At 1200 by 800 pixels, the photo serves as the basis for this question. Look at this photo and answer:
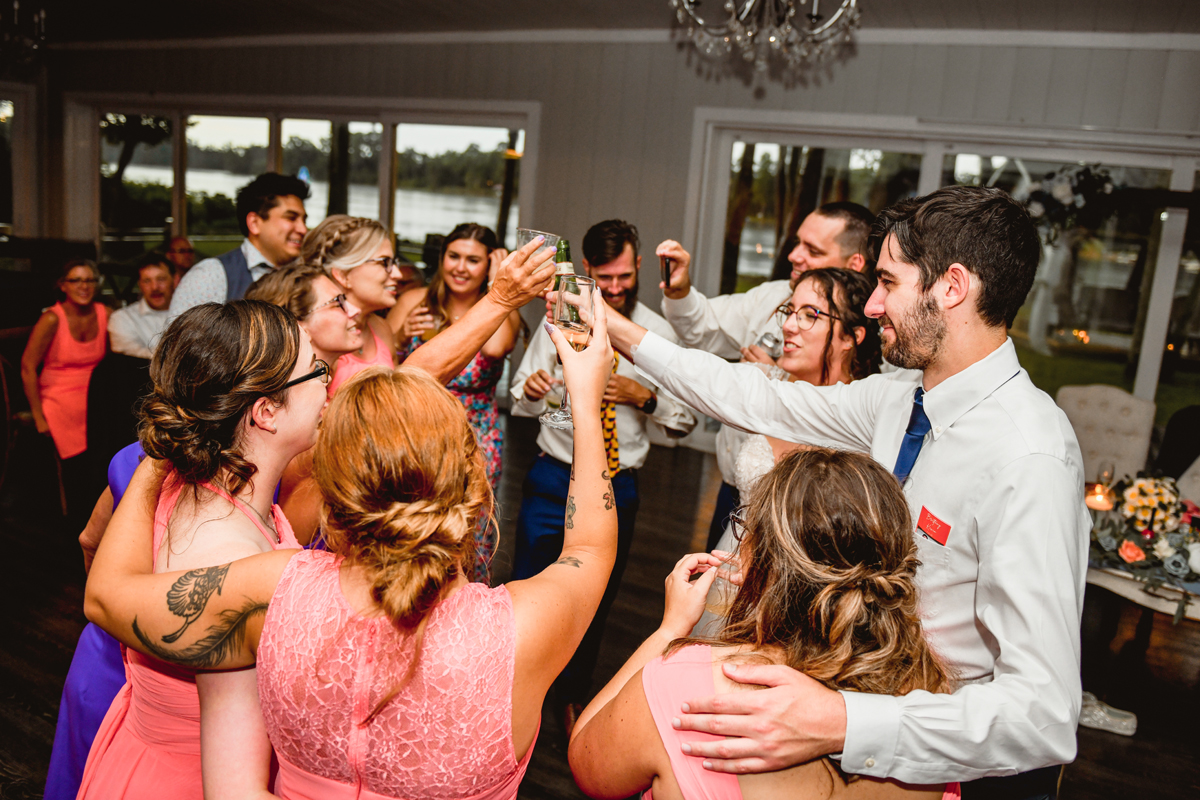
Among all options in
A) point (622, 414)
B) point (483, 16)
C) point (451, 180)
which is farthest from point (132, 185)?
point (622, 414)

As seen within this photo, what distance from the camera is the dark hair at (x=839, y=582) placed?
1.04 meters

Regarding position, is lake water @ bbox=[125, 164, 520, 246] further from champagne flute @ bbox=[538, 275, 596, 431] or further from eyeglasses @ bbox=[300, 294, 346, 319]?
champagne flute @ bbox=[538, 275, 596, 431]

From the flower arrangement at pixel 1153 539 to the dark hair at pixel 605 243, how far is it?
7.20 feet

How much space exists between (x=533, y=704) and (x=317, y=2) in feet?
20.6

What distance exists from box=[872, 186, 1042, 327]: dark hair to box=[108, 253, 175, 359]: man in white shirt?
3631 millimetres

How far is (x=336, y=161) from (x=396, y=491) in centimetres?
755

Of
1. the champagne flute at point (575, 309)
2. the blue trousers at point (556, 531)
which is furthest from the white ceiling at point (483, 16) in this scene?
the champagne flute at point (575, 309)

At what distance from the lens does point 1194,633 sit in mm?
3979

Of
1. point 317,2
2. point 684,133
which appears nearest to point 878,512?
point 684,133

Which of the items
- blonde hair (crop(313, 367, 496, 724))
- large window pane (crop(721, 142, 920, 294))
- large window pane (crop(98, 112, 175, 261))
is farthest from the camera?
large window pane (crop(98, 112, 175, 261))

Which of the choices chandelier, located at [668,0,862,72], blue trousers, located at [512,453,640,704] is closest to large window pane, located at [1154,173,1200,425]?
chandelier, located at [668,0,862,72]

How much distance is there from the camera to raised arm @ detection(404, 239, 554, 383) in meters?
1.58

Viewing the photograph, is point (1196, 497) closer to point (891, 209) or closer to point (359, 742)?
point (891, 209)

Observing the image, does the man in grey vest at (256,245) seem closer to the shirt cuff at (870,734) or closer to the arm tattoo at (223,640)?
the arm tattoo at (223,640)
